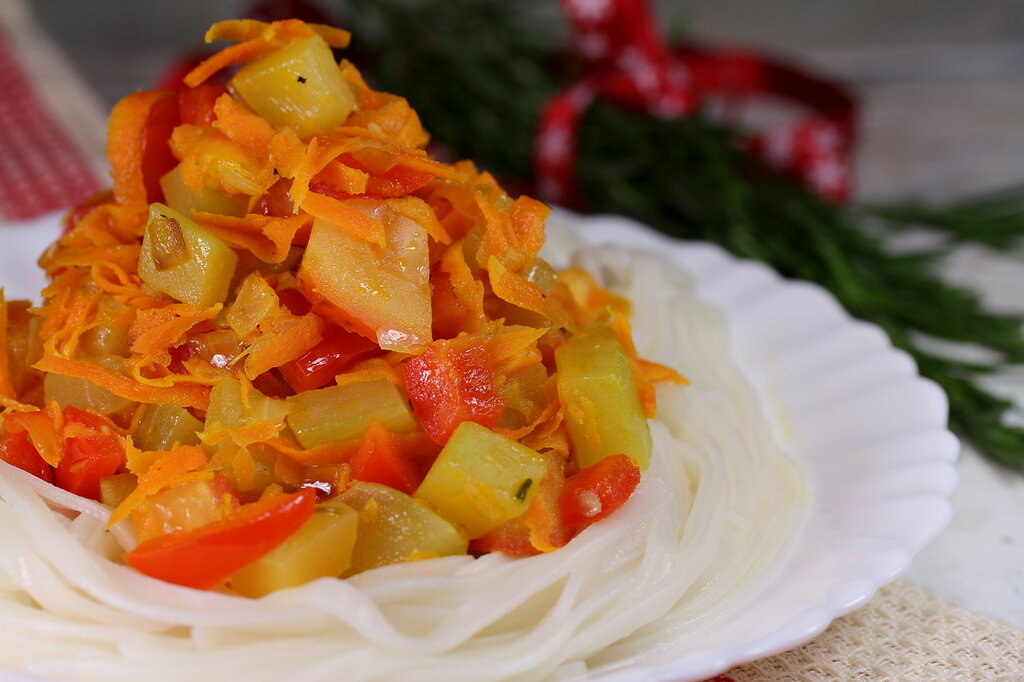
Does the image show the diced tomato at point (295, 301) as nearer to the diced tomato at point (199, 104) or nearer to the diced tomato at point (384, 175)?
the diced tomato at point (384, 175)

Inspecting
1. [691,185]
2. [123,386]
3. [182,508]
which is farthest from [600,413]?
[691,185]

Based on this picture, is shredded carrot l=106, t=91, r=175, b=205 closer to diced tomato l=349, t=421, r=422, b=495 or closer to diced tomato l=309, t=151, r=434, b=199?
diced tomato l=309, t=151, r=434, b=199

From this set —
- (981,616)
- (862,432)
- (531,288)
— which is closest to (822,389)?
(862,432)

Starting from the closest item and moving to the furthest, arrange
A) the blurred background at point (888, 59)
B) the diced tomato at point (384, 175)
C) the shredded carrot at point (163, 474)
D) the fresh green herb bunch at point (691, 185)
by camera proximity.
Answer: the shredded carrot at point (163, 474) → the diced tomato at point (384, 175) → the fresh green herb bunch at point (691, 185) → the blurred background at point (888, 59)

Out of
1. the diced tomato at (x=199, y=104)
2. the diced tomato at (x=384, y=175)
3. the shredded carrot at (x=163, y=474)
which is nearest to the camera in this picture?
the shredded carrot at (x=163, y=474)

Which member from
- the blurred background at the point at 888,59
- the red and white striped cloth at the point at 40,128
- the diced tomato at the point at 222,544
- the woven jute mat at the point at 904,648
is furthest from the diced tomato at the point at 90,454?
the blurred background at the point at 888,59

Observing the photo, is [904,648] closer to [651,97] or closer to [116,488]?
[116,488]
